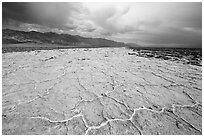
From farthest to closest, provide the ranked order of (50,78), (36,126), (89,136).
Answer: (50,78)
(36,126)
(89,136)

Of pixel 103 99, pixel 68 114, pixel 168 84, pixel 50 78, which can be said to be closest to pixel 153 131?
pixel 103 99

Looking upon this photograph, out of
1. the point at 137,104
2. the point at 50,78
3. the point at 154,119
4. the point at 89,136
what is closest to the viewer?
the point at 89,136

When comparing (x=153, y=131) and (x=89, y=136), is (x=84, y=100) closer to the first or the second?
Answer: (x=89, y=136)

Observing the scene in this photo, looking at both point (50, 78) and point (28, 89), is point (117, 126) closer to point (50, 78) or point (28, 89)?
point (28, 89)

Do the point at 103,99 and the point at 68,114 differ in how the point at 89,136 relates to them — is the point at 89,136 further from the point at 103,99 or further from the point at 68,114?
the point at 103,99

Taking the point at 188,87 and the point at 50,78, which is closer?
the point at 188,87

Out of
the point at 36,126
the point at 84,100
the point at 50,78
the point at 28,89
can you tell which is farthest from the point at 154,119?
the point at 50,78

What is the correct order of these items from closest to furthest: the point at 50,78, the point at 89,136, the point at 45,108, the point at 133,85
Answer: the point at 89,136 → the point at 45,108 → the point at 133,85 → the point at 50,78

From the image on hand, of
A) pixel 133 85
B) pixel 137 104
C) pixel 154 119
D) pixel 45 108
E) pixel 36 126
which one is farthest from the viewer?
pixel 133 85

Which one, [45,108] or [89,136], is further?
[45,108]
